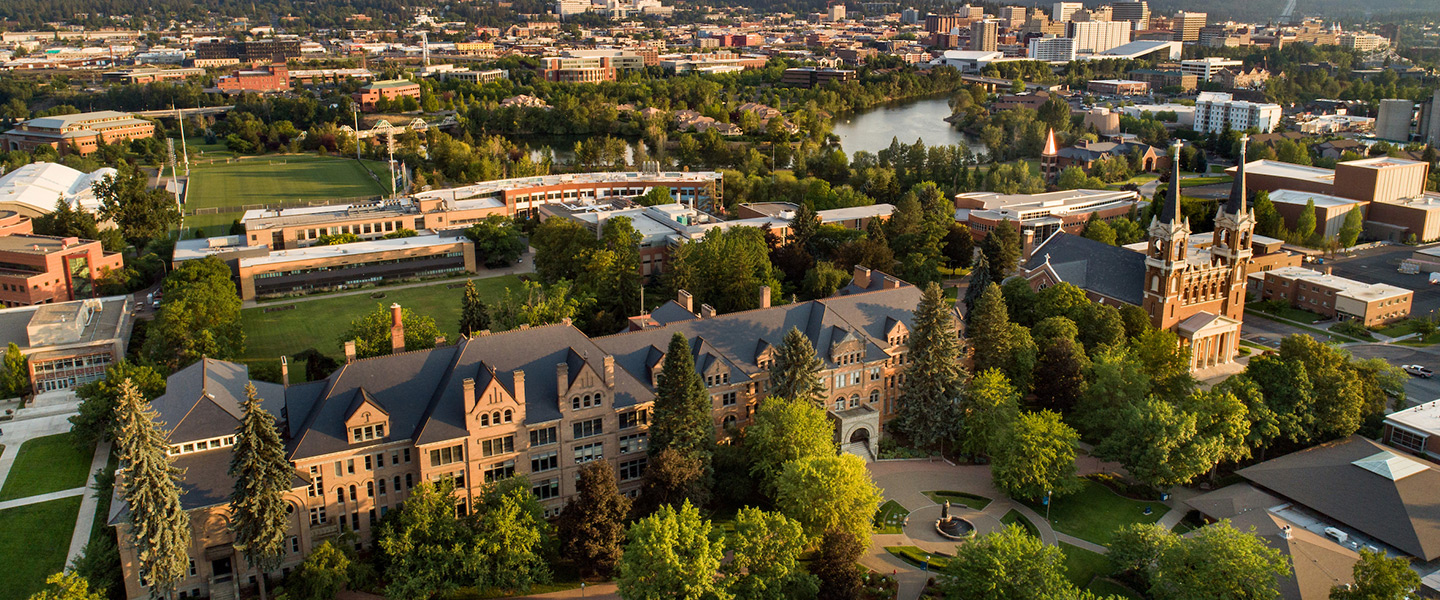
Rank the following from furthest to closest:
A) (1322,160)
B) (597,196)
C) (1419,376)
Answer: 1. (1322,160)
2. (597,196)
3. (1419,376)

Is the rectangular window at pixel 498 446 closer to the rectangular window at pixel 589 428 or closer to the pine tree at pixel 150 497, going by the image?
the rectangular window at pixel 589 428

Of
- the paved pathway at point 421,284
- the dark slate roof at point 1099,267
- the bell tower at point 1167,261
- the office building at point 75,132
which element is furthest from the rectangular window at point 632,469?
the office building at point 75,132

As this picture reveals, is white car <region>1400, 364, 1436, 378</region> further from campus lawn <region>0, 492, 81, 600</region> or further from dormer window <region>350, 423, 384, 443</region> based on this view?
campus lawn <region>0, 492, 81, 600</region>

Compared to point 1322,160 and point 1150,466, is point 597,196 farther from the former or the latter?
point 1322,160

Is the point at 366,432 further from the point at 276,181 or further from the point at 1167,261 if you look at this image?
the point at 276,181

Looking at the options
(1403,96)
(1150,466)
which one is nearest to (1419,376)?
(1150,466)

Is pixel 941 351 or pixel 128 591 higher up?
pixel 941 351

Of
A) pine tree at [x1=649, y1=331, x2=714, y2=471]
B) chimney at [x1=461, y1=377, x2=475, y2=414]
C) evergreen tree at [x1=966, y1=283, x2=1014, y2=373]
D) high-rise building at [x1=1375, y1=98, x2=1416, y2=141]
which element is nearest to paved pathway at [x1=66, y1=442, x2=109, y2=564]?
chimney at [x1=461, y1=377, x2=475, y2=414]
